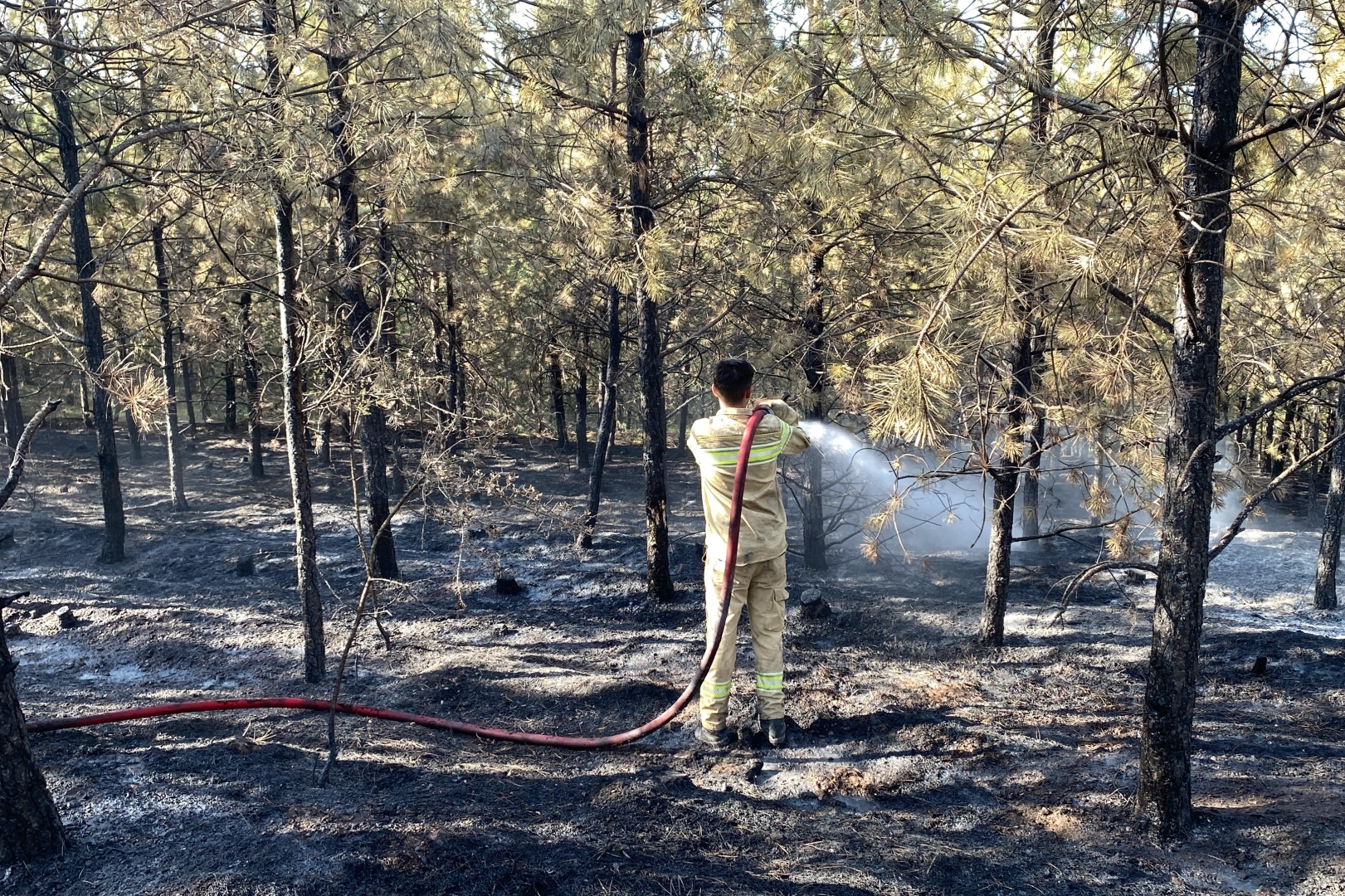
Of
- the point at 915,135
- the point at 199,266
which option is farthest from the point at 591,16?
the point at 199,266

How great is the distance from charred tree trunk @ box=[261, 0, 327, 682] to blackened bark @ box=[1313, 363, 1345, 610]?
11.7 metres

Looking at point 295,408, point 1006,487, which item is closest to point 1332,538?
point 1006,487

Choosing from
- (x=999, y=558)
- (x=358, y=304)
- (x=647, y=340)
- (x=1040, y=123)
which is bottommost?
(x=999, y=558)

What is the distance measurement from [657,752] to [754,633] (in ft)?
3.38

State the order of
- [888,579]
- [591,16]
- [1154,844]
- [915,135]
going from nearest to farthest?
1. [1154,844]
2. [915,135]
3. [591,16]
4. [888,579]

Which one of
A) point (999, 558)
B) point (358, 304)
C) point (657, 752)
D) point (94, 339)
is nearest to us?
point (657, 752)

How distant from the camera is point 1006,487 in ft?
24.0

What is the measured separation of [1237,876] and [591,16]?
8.27 meters

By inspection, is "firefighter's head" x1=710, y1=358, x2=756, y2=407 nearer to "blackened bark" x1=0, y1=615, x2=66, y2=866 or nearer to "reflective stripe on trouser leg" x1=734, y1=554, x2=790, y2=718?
"reflective stripe on trouser leg" x1=734, y1=554, x2=790, y2=718

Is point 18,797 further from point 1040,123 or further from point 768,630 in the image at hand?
point 1040,123

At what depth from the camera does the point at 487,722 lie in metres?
6.20

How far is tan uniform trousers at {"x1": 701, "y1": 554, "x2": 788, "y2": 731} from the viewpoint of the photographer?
537 centimetres

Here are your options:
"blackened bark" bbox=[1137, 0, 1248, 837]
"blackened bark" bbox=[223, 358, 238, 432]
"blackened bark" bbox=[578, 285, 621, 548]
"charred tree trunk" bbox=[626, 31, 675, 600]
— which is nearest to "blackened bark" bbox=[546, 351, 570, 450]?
"blackened bark" bbox=[578, 285, 621, 548]

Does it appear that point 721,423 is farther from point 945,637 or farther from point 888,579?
point 888,579
